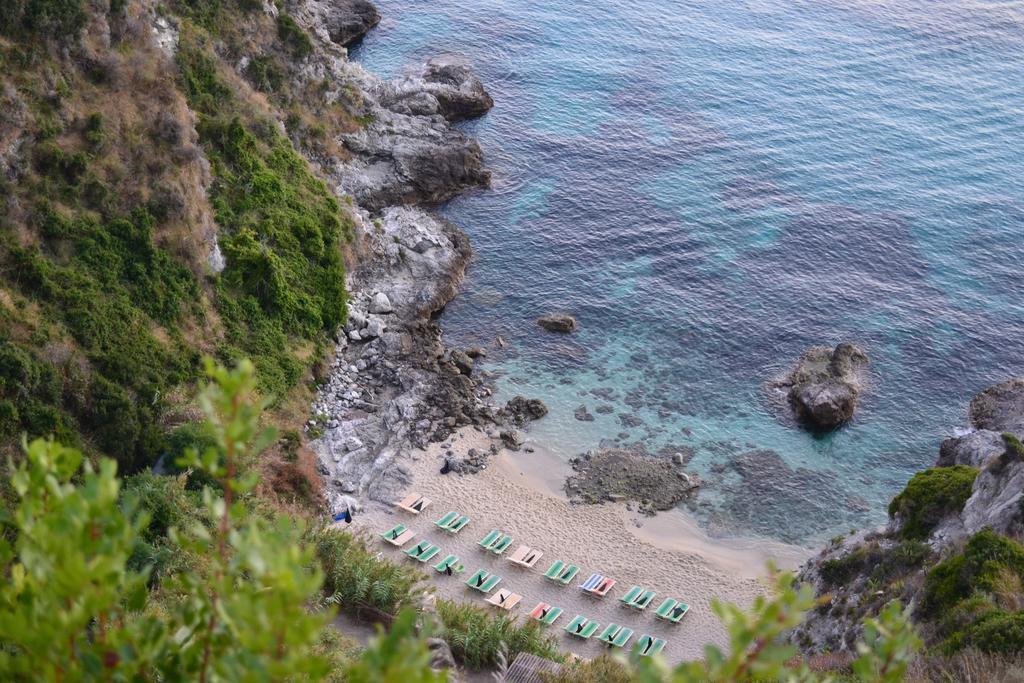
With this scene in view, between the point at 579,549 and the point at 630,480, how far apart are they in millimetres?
5114

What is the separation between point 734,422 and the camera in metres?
47.5

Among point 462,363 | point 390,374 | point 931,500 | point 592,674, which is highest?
point 931,500

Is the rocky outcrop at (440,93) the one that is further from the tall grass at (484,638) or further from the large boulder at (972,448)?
the tall grass at (484,638)

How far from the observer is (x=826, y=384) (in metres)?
48.2

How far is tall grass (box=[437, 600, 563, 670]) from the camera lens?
94.2 feet

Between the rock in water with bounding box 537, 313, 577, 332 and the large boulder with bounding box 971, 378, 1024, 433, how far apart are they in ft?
69.2

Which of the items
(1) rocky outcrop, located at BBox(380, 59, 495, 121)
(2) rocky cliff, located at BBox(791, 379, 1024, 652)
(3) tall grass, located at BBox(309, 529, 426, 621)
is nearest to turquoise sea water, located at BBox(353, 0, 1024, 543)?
(1) rocky outcrop, located at BBox(380, 59, 495, 121)

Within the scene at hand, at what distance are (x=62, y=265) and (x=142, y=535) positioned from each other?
1291cm

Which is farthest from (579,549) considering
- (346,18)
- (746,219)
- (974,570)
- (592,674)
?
(346,18)

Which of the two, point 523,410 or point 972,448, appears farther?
point 523,410

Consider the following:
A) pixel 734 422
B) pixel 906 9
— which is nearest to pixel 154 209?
pixel 734 422

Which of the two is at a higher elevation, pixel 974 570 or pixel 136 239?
pixel 974 570

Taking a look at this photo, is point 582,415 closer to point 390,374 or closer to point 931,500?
point 390,374

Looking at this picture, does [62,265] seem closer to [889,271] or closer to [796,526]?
[796,526]
